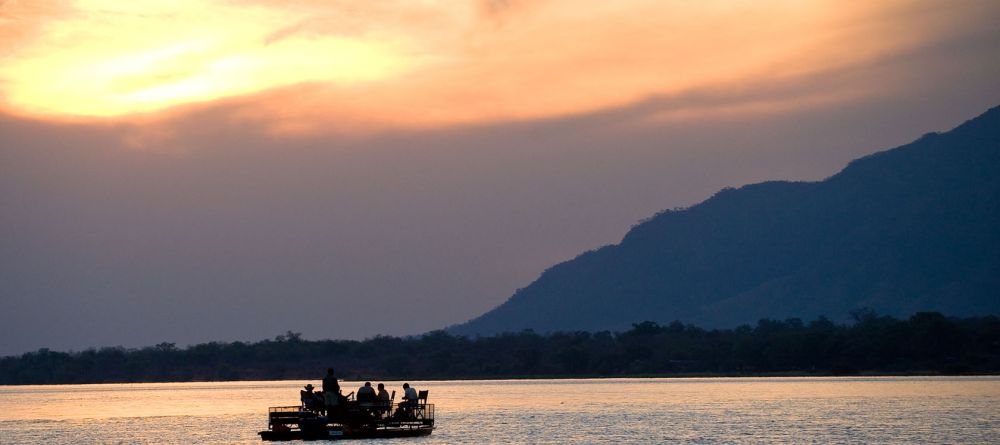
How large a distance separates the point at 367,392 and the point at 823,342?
135 m

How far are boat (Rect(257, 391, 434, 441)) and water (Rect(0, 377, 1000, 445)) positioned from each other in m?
1.26

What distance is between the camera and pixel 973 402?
97.2m

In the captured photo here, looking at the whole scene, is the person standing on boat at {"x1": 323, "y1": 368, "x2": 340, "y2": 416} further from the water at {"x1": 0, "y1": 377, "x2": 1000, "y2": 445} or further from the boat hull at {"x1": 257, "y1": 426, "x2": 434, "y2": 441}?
the water at {"x1": 0, "y1": 377, "x2": 1000, "y2": 445}

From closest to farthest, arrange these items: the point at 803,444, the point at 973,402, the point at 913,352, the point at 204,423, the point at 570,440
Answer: the point at 803,444
the point at 570,440
the point at 204,423
the point at 973,402
the point at 913,352

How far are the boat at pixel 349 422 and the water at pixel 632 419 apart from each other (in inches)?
49.8

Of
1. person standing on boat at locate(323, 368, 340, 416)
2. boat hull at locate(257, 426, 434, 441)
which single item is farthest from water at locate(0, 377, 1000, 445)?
person standing on boat at locate(323, 368, 340, 416)

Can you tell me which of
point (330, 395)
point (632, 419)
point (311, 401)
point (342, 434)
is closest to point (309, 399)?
point (311, 401)

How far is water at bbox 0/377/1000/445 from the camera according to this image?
6956 centimetres

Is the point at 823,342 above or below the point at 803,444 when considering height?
above

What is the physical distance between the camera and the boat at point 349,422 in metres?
63.7

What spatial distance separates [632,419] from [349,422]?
87.6 feet

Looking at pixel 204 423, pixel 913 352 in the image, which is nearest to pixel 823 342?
pixel 913 352

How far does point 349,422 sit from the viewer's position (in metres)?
64.6

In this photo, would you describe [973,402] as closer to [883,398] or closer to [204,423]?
[883,398]
